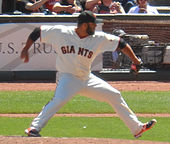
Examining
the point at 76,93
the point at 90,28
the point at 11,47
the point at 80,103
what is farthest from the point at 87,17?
the point at 11,47

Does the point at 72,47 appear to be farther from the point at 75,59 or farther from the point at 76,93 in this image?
the point at 76,93

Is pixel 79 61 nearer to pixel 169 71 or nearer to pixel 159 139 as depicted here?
pixel 159 139

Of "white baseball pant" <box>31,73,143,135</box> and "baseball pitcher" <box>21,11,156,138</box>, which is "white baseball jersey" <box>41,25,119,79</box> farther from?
"white baseball pant" <box>31,73,143,135</box>

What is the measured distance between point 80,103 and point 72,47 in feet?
13.3

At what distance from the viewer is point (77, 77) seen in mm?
7320

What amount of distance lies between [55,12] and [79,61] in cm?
813

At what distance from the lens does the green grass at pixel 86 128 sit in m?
8.18

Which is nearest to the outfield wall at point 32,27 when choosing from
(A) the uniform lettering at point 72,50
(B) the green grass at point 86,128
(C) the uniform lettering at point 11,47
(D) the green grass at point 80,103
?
(C) the uniform lettering at point 11,47

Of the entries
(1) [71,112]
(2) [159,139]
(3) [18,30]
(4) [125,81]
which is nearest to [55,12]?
(3) [18,30]

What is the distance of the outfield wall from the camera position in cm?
1413

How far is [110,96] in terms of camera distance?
7.37 m

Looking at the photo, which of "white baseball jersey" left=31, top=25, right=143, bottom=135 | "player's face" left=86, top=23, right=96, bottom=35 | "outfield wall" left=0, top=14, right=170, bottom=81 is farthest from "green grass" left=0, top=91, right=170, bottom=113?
"player's face" left=86, top=23, right=96, bottom=35

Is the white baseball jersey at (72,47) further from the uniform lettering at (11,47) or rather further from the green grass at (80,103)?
the uniform lettering at (11,47)

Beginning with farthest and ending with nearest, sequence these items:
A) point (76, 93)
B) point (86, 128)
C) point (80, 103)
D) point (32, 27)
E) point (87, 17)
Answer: point (32, 27)
point (80, 103)
point (86, 128)
point (76, 93)
point (87, 17)
